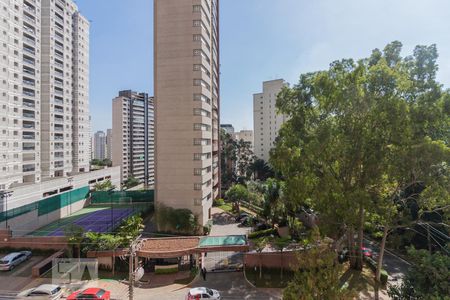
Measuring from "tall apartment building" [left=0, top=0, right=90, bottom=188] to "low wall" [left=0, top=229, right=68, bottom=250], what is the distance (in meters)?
18.7

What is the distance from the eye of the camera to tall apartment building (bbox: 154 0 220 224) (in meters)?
29.8

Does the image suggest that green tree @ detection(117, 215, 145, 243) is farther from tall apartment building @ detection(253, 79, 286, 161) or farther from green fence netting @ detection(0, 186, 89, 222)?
tall apartment building @ detection(253, 79, 286, 161)

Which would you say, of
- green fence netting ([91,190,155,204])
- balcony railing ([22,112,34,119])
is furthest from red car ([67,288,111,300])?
balcony railing ([22,112,34,119])

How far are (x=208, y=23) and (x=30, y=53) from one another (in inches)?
1394

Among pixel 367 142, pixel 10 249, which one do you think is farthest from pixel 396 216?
pixel 10 249

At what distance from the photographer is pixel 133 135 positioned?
93.2m

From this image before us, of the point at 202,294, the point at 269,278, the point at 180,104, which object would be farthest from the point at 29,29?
the point at 269,278

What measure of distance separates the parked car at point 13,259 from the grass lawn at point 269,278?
20666 millimetres

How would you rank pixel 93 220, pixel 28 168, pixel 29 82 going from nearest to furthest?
pixel 93 220 < pixel 28 168 < pixel 29 82

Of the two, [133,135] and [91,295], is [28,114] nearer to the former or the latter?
[91,295]

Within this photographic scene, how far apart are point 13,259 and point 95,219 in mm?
15508

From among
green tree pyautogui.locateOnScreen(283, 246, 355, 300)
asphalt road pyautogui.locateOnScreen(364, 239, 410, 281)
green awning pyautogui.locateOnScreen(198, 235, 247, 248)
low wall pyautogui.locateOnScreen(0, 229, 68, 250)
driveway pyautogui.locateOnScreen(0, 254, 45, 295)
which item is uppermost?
green tree pyautogui.locateOnScreen(283, 246, 355, 300)

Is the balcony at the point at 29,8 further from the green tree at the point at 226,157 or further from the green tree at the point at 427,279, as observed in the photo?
the green tree at the point at 427,279

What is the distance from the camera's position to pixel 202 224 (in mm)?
29766
